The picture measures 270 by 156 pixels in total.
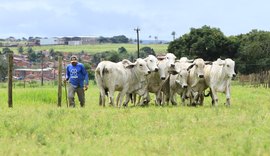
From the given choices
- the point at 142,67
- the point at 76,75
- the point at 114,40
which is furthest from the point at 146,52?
the point at 76,75

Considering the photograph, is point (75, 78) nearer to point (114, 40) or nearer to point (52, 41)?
point (52, 41)

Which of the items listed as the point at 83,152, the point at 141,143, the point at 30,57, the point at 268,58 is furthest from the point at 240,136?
the point at 30,57

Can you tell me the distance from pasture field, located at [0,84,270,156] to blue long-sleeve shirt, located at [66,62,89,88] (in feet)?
11.4

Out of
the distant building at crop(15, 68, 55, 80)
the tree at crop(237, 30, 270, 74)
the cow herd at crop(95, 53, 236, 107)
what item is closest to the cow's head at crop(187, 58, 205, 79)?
the cow herd at crop(95, 53, 236, 107)

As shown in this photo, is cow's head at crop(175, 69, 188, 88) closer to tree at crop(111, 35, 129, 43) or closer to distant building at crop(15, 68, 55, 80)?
distant building at crop(15, 68, 55, 80)

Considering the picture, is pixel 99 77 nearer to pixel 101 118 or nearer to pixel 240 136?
pixel 101 118

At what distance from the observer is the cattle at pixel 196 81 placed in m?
21.1

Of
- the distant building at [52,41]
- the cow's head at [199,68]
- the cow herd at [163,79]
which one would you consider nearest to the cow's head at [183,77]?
the cow herd at [163,79]

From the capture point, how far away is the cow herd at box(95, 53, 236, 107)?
19703mm

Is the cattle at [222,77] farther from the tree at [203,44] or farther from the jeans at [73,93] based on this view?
the tree at [203,44]

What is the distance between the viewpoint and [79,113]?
1551 centimetres

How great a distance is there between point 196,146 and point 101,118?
4.49m

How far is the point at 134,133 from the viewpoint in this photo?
12.2 m

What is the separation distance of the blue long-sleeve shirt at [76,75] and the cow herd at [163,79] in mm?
482
